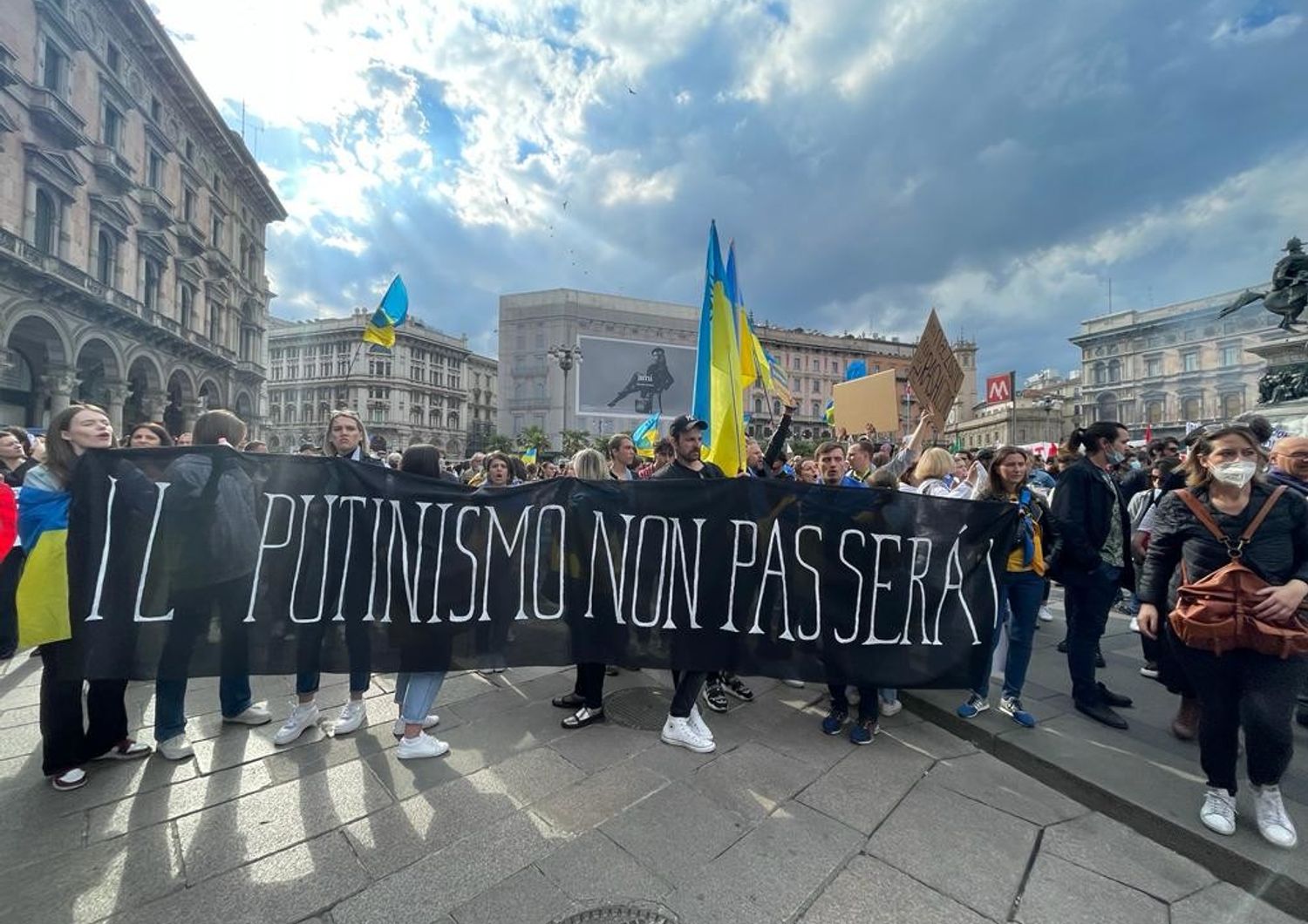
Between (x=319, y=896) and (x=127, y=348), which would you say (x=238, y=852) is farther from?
(x=127, y=348)

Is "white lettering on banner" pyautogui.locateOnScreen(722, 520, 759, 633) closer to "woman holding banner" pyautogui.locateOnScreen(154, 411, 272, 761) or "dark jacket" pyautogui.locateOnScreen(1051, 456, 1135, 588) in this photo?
"dark jacket" pyautogui.locateOnScreen(1051, 456, 1135, 588)

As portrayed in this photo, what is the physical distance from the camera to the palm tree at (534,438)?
53438mm

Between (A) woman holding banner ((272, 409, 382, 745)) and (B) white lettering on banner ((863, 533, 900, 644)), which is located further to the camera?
Answer: (B) white lettering on banner ((863, 533, 900, 644))

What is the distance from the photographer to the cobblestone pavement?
2141 millimetres

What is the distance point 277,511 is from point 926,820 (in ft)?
12.7

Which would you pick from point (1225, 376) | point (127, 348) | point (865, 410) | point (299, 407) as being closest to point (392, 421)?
point (299, 407)

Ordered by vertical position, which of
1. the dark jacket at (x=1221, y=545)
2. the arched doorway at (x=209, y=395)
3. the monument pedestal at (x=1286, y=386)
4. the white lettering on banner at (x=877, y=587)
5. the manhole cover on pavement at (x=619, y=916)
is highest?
the arched doorway at (x=209, y=395)

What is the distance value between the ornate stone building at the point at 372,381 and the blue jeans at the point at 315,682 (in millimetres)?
74233

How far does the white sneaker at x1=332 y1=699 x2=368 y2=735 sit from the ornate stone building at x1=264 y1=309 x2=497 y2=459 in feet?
243

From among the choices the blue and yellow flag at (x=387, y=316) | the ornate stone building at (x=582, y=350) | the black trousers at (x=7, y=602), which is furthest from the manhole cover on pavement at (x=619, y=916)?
the ornate stone building at (x=582, y=350)

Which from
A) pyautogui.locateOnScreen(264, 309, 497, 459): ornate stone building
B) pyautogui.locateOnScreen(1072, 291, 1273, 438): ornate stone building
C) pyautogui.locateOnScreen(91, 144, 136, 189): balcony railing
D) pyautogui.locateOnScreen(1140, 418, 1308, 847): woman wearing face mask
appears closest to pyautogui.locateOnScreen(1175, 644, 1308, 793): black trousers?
pyautogui.locateOnScreen(1140, 418, 1308, 847): woman wearing face mask

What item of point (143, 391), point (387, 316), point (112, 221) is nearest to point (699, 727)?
point (387, 316)

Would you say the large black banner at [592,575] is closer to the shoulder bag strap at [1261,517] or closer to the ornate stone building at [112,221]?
the shoulder bag strap at [1261,517]

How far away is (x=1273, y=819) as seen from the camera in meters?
2.47
